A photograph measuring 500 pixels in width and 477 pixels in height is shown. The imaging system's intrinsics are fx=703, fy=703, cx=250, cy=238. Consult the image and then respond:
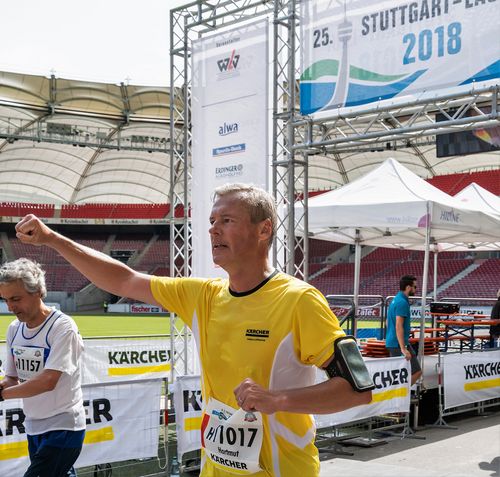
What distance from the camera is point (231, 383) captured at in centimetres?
233

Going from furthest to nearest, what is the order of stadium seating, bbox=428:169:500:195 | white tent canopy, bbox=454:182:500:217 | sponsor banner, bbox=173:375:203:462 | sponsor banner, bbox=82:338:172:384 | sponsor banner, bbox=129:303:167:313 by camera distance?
sponsor banner, bbox=129:303:167:313, stadium seating, bbox=428:169:500:195, white tent canopy, bbox=454:182:500:217, sponsor banner, bbox=82:338:172:384, sponsor banner, bbox=173:375:203:462

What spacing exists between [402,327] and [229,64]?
4.52 meters

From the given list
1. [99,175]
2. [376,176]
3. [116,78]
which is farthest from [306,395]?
[99,175]

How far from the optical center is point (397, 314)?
9836mm

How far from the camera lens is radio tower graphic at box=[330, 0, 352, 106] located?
935 cm

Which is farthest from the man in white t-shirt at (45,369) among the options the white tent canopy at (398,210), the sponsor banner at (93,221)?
the sponsor banner at (93,221)

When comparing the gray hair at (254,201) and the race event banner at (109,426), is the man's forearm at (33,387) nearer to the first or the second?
the race event banner at (109,426)

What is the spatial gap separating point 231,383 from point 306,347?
30 centimetres

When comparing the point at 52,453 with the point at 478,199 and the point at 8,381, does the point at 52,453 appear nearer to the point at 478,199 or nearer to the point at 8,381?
the point at 8,381

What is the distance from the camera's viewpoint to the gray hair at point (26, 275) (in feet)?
13.0

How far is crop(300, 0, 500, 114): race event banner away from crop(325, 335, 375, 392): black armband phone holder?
6.82m

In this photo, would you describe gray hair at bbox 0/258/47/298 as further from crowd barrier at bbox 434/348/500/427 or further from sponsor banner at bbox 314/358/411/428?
crowd barrier at bbox 434/348/500/427

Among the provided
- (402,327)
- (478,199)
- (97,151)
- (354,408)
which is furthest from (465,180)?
(354,408)

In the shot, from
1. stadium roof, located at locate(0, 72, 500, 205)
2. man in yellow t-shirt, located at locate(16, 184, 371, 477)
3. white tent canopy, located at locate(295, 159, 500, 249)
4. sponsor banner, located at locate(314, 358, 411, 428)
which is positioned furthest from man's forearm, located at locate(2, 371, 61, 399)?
stadium roof, located at locate(0, 72, 500, 205)
